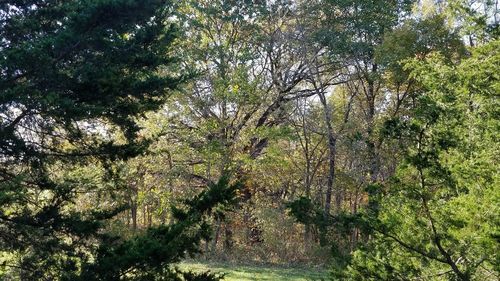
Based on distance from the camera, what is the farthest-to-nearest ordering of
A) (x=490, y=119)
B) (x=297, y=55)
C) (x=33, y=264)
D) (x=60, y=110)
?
(x=297, y=55), (x=33, y=264), (x=60, y=110), (x=490, y=119)

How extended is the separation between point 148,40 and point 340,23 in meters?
9.65

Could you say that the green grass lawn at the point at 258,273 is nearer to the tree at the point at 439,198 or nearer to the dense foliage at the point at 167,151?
the dense foliage at the point at 167,151

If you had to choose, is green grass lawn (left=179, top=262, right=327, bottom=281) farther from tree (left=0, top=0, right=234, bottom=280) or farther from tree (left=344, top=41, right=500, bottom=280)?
tree (left=344, top=41, right=500, bottom=280)

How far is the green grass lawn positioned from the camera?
1124cm

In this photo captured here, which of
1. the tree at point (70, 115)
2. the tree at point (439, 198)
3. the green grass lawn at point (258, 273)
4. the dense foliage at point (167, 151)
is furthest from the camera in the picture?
the green grass lawn at point (258, 273)

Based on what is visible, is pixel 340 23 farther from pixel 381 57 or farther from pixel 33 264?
pixel 33 264

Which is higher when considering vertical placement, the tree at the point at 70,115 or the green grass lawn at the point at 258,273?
the tree at the point at 70,115

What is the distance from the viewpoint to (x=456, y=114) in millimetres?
4672

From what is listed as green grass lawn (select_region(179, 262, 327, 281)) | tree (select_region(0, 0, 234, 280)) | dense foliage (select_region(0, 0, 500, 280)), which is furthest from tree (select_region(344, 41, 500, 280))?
green grass lawn (select_region(179, 262, 327, 281))

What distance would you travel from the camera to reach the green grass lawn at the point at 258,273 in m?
11.2

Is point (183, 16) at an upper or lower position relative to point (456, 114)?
upper

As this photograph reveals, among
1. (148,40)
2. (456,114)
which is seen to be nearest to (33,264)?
(148,40)

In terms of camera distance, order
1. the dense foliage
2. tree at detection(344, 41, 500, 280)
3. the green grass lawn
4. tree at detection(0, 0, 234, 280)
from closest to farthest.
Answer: tree at detection(344, 41, 500, 280)
the dense foliage
tree at detection(0, 0, 234, 280)
the green grass lawn

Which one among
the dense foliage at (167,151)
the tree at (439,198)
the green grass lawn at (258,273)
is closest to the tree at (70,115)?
the dense foliage at (167,151)
